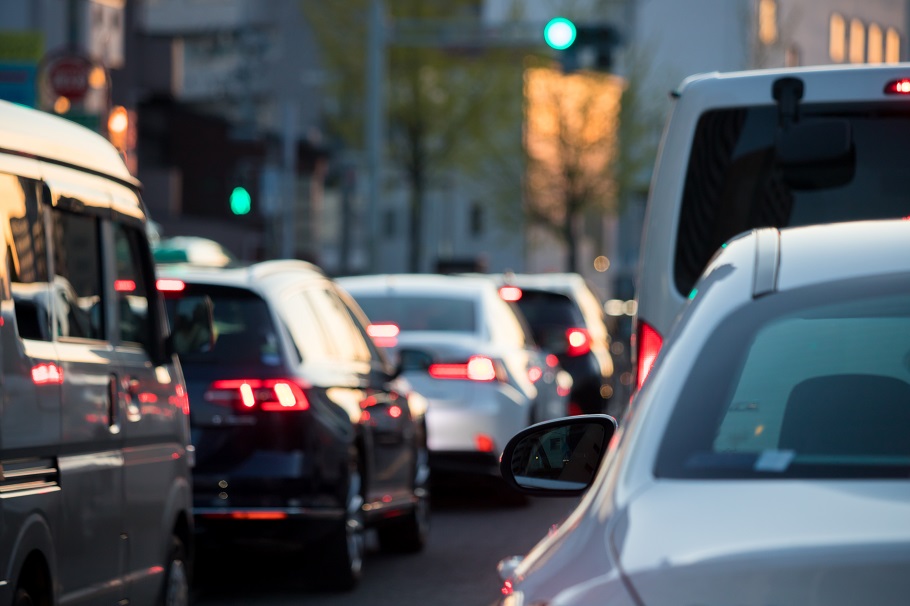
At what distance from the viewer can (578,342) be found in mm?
20719

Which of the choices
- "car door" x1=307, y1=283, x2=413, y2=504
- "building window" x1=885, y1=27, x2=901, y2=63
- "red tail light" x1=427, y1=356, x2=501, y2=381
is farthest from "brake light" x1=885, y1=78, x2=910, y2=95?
"building window" x1=885, y1=27, x2=901, y2=63

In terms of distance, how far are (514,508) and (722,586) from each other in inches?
484

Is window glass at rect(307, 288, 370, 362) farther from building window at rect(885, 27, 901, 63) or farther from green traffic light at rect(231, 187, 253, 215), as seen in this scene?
building window at rect(885, 27, 901, 63)

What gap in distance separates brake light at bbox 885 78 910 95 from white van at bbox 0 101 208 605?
285 centimetres

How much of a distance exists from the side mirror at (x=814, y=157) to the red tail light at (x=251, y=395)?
10.4ft

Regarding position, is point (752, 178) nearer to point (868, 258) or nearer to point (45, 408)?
point (45, 408)

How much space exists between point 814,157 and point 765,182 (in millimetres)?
219

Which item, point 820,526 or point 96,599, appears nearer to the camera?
point 820,526

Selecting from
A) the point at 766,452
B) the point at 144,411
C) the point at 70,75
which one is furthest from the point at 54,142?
the point at 70,75

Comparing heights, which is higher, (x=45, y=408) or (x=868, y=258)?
(x=868, y=258)

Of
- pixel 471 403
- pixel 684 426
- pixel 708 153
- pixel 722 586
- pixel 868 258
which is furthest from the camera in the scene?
pixel 471 403

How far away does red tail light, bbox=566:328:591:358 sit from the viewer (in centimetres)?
2066

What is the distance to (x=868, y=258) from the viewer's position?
3.47 metres

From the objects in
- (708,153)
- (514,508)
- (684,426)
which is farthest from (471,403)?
(684,426)
